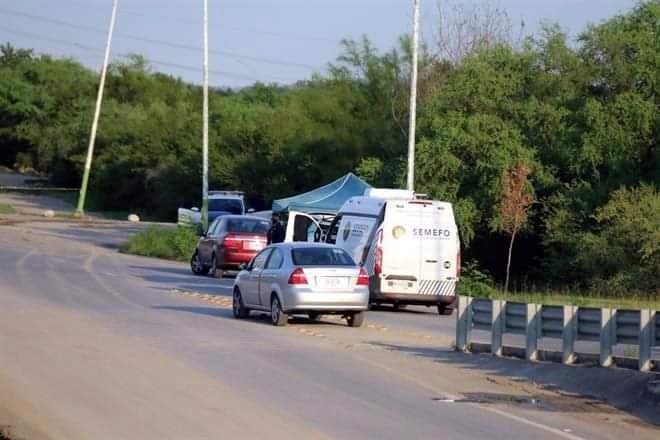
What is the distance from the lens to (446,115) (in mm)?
41094

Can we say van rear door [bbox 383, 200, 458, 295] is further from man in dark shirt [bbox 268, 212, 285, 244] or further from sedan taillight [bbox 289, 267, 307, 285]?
man in dark shirt [bbox 268, 212, 285, 244]

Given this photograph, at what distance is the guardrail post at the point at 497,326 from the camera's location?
18.0 metres

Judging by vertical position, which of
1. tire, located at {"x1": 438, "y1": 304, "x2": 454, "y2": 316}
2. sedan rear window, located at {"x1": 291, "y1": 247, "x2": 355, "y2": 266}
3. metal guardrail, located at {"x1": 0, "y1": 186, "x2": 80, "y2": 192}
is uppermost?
metal guardrail, located at {"x1": 0, "y1": 186, "x2": 80, "y2": 192}

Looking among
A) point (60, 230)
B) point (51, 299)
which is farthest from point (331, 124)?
point (51, 299)

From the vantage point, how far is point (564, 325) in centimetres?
1669

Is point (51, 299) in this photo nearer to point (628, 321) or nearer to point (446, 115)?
point (628, 321)

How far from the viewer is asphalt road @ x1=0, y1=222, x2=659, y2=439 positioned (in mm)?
11984

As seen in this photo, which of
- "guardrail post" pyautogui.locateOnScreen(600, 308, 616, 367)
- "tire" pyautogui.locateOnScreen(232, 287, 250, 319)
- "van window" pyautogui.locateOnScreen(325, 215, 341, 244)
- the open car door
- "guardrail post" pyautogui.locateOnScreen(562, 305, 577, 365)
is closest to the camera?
"guardrail post" pyautogui.locateOnScreen(600, 308, 616, 367)

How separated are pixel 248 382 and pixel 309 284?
7763mm

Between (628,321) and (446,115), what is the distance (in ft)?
84.1

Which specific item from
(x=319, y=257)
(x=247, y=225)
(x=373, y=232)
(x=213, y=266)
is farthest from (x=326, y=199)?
(x=319, y=257)

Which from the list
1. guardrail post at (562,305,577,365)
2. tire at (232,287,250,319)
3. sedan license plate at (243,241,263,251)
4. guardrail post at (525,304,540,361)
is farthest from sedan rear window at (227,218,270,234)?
guardrail post at (562,305,577,365)

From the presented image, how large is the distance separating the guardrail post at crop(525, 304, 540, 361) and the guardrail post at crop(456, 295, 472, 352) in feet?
5.01

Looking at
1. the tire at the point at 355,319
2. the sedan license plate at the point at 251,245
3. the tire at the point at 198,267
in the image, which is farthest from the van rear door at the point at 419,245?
the tire at the point at 198,267
